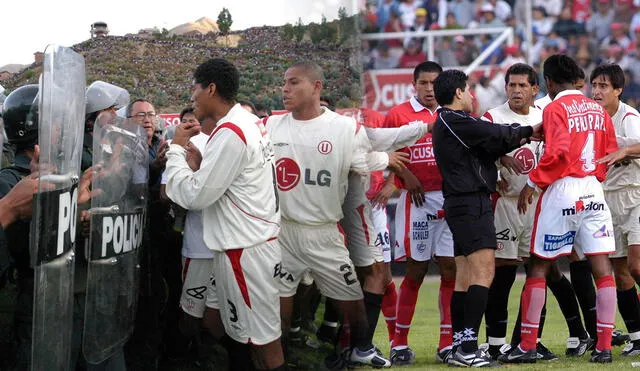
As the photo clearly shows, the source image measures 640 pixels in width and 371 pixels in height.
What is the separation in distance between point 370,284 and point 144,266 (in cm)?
140

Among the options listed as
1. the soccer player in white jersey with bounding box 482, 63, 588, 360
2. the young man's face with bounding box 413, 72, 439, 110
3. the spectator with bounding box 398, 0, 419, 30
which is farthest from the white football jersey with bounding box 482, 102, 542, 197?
the spectator with bounding box 398, 0, 419, 30

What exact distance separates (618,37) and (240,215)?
596 inches

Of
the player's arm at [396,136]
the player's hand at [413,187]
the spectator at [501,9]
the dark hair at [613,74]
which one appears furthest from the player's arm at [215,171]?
the spectator at [501,9]

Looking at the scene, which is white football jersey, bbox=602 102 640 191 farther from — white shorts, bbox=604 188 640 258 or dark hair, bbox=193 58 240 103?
dark hair, bbox=193 58 240 103

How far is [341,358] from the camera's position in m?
5.71

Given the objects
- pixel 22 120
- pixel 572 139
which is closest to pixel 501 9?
pixel 572 139

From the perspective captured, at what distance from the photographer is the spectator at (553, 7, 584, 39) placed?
61.3ft

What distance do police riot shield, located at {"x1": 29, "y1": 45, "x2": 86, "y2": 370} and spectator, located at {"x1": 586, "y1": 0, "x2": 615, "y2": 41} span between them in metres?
15.6

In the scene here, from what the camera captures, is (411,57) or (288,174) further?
(411,57)

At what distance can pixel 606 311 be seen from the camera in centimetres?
649

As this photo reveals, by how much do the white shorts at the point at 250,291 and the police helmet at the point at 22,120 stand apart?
3.57ft

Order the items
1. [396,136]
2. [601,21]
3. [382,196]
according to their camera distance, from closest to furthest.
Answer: [396,136], [382,196], [601,21]

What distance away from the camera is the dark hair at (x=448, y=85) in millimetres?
6395

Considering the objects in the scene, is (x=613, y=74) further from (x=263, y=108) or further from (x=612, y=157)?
(x=263, y=108)
